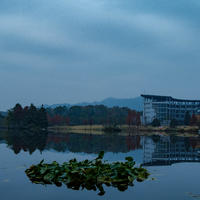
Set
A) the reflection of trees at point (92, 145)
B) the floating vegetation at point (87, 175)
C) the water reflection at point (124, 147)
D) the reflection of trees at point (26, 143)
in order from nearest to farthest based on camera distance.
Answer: the floating vegetation at point (87, 175) < the water reflection at point (124, 147) < the reflection of trees at point (26, 143) < the reflection of trees at point (92, 145)

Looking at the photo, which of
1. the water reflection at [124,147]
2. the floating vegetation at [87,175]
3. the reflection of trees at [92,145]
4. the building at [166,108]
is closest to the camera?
the floating vegetation at [87,175]

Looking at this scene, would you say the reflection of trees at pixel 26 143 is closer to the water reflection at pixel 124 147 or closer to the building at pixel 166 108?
the water reflection at pixel 124 147

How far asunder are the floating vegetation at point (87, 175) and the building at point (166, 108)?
118 metres

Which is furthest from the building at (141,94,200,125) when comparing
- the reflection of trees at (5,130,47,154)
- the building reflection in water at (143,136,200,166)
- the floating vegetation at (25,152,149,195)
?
the floating vegetation at (25,152,149,195)

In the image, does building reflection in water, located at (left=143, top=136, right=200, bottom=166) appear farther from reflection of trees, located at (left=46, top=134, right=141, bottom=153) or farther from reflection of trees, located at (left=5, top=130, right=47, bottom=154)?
reflection of trees, located at (left=5, top=130, right=47, bottom=154)

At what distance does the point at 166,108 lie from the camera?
13612 centimetres

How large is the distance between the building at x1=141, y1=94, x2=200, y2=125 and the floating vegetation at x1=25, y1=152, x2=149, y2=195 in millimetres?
117781

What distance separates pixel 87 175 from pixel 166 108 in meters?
123

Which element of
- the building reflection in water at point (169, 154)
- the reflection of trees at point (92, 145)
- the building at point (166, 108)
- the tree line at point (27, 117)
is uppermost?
the building at point (166, 108)

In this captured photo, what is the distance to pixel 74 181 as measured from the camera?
55.3 ft

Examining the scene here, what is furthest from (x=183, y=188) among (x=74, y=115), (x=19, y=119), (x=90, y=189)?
(x=74, y=115)

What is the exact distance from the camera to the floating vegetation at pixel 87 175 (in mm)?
16547

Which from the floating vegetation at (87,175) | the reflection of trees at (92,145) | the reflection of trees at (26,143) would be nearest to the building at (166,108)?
the reflection of trees at (92,145)

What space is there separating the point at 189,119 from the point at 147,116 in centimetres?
2095
